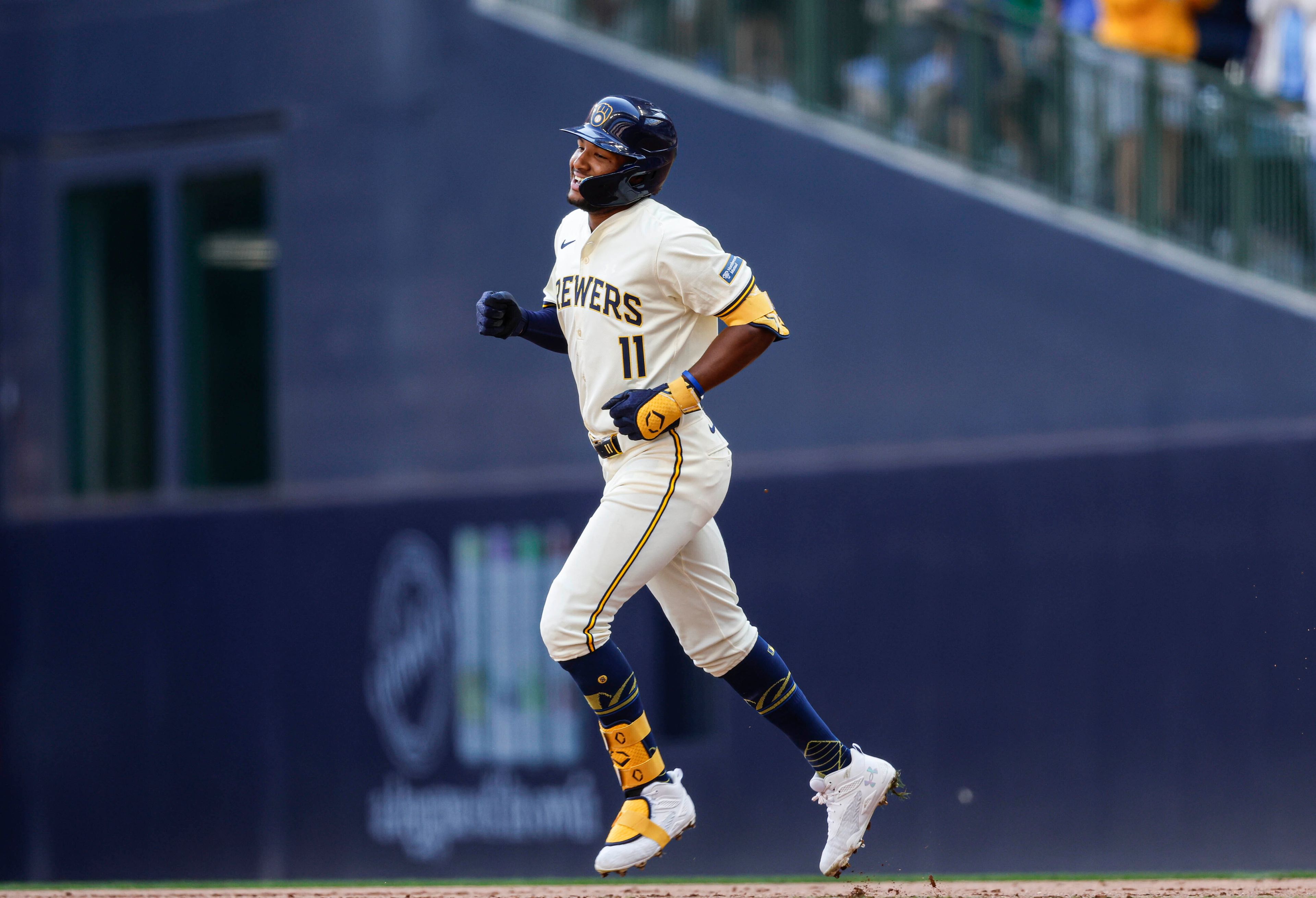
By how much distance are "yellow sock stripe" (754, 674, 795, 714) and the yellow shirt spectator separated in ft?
16.1

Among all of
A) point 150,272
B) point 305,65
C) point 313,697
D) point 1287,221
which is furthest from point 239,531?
point 1287,221

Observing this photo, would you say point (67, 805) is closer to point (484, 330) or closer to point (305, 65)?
point (305, 65)

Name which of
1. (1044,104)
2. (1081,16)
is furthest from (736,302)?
(1081,16)

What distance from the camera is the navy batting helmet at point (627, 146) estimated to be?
4.85 meters

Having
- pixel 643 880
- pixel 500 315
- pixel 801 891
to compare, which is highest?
pixel 500 315

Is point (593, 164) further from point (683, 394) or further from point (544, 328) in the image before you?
point (683, 394)

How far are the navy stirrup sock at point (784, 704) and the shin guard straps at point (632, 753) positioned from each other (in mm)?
352

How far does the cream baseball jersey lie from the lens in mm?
4793

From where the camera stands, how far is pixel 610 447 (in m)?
4.95

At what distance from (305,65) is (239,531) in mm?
2964

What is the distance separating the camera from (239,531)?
400 inches

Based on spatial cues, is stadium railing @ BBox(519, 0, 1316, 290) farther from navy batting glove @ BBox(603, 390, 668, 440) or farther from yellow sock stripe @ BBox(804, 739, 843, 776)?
navy batting glove @ BBox(603, 390, 668, 440)

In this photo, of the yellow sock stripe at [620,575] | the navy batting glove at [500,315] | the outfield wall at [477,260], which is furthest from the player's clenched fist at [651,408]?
the outfield wall at [477,260]

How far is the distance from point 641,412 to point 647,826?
1239 millimetres
